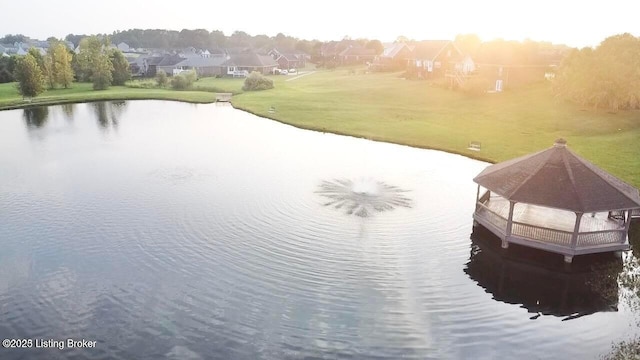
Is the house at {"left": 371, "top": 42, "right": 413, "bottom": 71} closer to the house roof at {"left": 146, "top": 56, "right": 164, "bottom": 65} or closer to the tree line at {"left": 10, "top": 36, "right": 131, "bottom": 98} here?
the tree line at {"left": 10, "top": 36, "right": 131, "bottom": 98}

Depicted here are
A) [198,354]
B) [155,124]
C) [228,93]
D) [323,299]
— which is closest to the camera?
[198,354]

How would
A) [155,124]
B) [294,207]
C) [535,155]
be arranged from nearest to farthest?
1. [535,155]
2. [294,207]
3. [155,124]

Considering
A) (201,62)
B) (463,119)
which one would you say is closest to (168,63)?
(201,62)

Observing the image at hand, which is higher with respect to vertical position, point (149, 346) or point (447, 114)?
point (447, 114)

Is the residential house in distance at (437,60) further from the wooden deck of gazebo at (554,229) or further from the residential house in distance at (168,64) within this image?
the residential house in distance at (168,64)

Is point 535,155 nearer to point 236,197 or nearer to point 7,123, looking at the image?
point 236,197

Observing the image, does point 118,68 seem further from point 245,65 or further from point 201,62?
point 245,65

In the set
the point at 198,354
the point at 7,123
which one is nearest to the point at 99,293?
the point at 198,354

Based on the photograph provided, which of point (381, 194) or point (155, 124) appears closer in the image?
point (381, 194)
